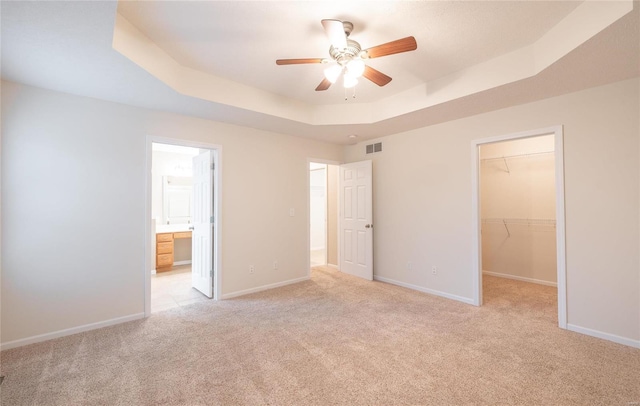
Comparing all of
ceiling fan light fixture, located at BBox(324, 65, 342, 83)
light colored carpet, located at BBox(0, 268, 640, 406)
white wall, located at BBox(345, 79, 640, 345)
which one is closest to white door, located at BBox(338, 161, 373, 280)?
white wall, located at BBox(345, 79, 640, 345)

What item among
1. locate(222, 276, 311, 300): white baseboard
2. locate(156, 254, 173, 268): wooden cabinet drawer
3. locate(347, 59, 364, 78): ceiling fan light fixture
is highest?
locate(347, 59, 364, 78): ceiling fan light fixture

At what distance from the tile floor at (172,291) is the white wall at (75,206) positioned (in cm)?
44

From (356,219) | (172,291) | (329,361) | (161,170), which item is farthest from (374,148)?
(161,170)

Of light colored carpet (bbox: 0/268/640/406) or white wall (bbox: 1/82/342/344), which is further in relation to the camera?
white wall (bbox: 1/82/342/344)

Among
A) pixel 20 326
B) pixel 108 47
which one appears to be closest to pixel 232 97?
pixel 108 47

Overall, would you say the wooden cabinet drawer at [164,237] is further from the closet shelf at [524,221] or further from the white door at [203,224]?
the closet shelf at [524,221]

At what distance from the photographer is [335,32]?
1.89 m

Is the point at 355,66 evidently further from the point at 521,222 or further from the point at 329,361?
the point at 521,222

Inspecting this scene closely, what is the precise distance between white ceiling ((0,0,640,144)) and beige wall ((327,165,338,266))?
252 cm

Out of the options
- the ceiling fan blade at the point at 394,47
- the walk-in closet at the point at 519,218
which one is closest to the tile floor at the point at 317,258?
the walk-in closet at the point at 519,218

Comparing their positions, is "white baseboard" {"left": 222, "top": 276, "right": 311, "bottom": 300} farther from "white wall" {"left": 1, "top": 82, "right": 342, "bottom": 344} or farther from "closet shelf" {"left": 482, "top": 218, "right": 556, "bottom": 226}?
"closet shelf" {"left": 482, "top": 218, "right": 556, "bottom": 226}

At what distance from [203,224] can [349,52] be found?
305 cm

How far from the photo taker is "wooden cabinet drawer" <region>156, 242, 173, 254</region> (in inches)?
208

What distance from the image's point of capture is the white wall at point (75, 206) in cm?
256
